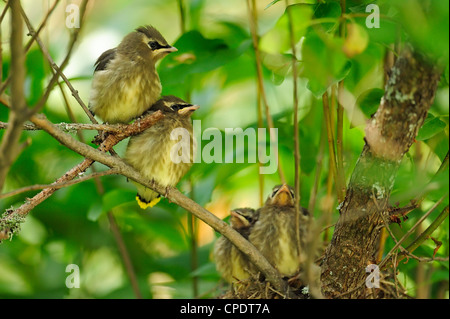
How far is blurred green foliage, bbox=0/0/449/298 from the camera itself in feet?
11.5

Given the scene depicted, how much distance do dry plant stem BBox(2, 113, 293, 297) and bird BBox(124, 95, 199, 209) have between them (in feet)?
0.57

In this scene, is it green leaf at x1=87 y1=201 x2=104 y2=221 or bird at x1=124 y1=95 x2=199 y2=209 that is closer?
bird at x1=124 y1=95 x2=199 y2=209

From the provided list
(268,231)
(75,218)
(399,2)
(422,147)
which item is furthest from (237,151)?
(399,2)

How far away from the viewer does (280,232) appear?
12.6 ft

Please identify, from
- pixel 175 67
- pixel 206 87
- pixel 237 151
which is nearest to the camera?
pixel 175 67

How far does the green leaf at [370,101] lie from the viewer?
Result: 297 cm

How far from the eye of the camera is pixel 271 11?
555cm

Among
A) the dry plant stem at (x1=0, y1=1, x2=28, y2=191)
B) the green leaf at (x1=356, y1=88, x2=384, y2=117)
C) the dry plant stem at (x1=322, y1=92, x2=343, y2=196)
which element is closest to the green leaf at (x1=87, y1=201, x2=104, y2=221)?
the dry plant stem at (x1=322, y1=92, x2=343, y2=196)

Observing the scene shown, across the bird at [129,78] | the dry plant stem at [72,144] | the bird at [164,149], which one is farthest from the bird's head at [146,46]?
the dry plant stem at [72,144]

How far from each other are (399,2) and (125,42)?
213 cm

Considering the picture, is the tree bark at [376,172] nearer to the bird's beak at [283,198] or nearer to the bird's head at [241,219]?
the bird's beak at [283,198]

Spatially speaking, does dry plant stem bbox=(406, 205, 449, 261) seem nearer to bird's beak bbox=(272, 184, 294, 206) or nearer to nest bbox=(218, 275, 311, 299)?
nest bbox=(218, 275, 311, 299)
